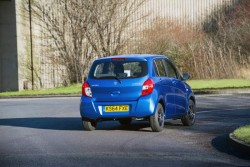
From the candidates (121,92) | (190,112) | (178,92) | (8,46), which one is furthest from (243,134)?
(8,46)

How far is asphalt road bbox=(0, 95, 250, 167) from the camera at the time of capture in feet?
31.1

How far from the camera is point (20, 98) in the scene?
1093 inches

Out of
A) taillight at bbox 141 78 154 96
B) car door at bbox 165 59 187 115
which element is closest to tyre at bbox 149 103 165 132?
taillight at bbox 141 78 154 96

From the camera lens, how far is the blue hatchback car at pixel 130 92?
12938 millimetres

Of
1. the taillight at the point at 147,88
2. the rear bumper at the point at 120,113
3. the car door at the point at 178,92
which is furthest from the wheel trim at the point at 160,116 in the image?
the car door at the point at 178,92

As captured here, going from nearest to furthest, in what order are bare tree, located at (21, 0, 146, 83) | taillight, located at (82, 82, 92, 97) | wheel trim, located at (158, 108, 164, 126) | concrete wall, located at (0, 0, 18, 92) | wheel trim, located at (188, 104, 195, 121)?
wheel trim, located at (158, 108, 164, 126) < taillight, located at (82, 82, 92, 97) < wheel trim, located at (188, 104, 195, 121) < concrete wall, located at (0, 0, 18, 92) < bare tree, located at (21, 0, 146, 83)

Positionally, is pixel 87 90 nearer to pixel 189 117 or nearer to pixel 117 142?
pixel 117 142

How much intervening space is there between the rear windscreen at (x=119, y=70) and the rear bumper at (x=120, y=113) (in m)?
0.56

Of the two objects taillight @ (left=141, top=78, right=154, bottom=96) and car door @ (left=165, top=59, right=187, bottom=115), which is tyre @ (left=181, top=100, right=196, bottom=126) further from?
taillight @ (left=141, top=78, right=154, bottom=96)

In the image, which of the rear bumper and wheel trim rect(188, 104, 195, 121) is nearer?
the rear bumper

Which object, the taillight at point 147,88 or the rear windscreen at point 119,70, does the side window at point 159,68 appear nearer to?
the rear windscreen at point 119,70

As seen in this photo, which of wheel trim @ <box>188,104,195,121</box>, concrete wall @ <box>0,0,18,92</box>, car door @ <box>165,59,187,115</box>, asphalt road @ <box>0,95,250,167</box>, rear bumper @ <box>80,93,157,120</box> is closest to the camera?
asphalt road @ <box>0,95,250,167</box>

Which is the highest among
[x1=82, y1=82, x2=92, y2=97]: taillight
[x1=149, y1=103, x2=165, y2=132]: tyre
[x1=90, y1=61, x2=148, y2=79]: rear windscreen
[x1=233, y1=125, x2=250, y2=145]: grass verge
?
[x1=90, y1=61, x2=148, y2=79]: rear windscreen

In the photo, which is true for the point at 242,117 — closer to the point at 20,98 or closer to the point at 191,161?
the point at 191,161
